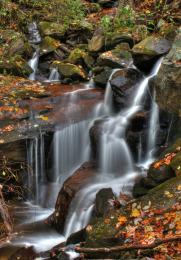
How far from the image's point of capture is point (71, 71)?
13.5m

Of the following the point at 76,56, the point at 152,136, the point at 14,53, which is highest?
the point at 14,53

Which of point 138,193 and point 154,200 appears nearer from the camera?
point 154,200

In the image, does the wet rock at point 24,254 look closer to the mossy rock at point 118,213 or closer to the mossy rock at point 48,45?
the mossy rock at point 118,213

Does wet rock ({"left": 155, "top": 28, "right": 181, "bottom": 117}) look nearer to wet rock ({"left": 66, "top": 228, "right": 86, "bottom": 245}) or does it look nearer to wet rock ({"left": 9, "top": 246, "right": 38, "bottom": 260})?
wet rock ({"left": 66, "top": 228, "right": 86, "bottom": 245})

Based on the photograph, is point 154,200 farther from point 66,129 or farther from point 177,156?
point 66,129

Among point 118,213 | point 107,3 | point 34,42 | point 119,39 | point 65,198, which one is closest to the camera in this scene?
point 118,213

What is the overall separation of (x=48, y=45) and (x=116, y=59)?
446 cm

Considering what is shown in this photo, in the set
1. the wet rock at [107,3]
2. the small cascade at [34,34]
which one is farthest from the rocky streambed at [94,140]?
the wet rock at [107,3]

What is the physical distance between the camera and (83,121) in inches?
425

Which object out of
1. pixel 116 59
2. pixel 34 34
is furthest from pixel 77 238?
pixel 34 34

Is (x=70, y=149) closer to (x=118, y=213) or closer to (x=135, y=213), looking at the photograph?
(x=118, y=213)

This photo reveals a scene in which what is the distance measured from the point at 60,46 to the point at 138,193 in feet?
32.7

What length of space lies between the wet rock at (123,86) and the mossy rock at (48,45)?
213 inches

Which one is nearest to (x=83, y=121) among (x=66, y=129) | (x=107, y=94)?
(x=66, y=129)
